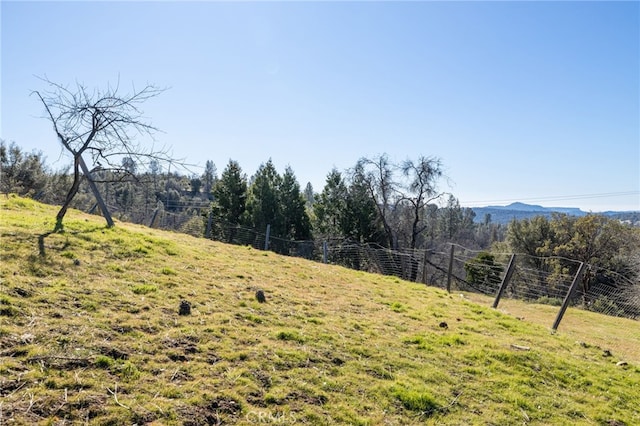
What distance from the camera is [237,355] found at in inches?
141

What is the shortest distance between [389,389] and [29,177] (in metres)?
25.8

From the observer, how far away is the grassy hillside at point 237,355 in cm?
270

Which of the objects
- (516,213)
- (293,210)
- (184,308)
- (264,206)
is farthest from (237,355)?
(516,213)

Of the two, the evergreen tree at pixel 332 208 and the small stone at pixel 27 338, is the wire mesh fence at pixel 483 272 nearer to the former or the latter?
the evergreen tree at pixel 332 208

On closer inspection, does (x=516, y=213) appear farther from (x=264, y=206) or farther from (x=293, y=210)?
(x=264, y=206)

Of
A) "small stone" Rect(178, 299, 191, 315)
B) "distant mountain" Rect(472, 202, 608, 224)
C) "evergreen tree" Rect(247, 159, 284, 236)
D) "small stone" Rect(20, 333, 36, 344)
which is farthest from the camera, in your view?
"distant mountain" Rect(472, 202, 608, 224)

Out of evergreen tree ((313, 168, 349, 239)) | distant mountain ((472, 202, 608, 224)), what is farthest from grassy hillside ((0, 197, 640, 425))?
distant mountain ((472, 202, 608, 224))

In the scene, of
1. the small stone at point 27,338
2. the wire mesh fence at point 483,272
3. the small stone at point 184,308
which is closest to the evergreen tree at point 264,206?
the wire mesh fence at point 483,272

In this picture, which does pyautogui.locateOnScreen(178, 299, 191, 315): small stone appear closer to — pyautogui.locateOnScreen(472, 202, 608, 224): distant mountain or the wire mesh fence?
the wire mesh fence

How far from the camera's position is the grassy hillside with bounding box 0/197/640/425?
270 centimetres

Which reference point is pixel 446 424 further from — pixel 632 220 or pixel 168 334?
pixel 632 220

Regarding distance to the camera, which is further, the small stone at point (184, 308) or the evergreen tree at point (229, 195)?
the evergreen tree at point (229, 195)

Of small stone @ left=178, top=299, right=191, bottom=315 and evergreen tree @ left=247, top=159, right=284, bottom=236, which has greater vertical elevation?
evergreen tree @ left=247, top=159, right=284, bottom=236

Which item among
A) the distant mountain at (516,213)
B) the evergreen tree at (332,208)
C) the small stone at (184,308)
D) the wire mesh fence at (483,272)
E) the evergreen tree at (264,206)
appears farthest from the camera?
the distant mountain at (516,213)
